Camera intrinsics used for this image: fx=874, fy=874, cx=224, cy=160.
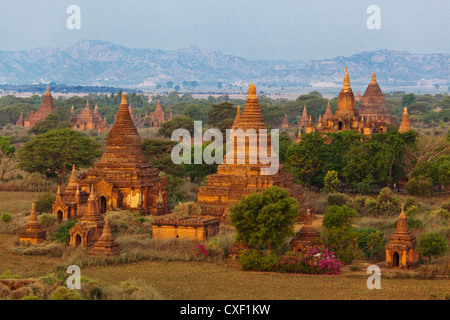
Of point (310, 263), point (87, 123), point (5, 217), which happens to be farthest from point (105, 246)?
point (87, 123)

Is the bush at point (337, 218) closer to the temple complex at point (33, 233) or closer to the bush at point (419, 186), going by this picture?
the temple complex at point (33, 233)

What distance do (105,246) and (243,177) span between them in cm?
932

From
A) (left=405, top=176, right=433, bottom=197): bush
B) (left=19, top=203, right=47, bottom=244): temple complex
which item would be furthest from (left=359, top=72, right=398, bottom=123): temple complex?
(left=19, top=203, right=47, bottom=244): temple complex

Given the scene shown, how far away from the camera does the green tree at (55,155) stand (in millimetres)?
51094

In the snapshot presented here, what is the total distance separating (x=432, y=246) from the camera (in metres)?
28.2

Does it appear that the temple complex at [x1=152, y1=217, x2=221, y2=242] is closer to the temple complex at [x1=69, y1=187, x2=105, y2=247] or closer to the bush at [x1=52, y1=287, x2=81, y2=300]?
the temple complex at [x1=69, y1=187, x2=105, y2=247]

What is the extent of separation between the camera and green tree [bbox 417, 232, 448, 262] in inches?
1109

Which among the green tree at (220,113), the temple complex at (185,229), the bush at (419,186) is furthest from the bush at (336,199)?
the green tree at (220,113)

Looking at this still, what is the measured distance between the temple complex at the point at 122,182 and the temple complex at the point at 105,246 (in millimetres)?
7430

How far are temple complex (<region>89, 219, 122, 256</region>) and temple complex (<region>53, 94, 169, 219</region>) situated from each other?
293 inches

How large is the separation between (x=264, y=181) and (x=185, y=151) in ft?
54.7

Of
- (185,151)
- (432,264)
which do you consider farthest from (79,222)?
(185,151)

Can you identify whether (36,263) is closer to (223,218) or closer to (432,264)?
(223,218)
